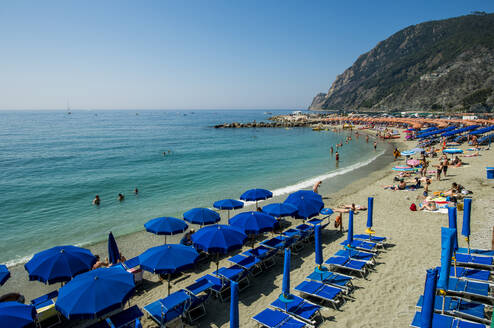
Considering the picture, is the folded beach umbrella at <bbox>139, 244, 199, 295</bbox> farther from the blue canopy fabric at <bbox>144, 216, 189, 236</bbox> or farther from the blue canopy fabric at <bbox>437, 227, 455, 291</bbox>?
the blue canopy fabric at <bbox>437, 227, 455, 291</bbox>

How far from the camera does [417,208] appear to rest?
14.4m

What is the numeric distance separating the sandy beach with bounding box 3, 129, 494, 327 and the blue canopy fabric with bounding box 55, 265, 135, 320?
6.85 feet

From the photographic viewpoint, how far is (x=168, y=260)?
22.9 feet

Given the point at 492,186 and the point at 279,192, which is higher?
the point at 492,186

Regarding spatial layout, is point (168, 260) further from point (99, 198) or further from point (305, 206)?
point (99, 198)

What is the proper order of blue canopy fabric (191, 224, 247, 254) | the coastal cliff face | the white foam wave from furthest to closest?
the coastal cliff face, the white foam wave, blue canopy fabric (191, 224, 247, 254)

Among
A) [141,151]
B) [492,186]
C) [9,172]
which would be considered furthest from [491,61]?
[9,172]

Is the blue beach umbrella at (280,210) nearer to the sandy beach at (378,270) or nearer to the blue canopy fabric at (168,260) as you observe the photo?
the sandy beach at (378,270)

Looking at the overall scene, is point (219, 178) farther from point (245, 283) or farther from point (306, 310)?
point (306, 310)

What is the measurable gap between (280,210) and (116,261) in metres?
6.25

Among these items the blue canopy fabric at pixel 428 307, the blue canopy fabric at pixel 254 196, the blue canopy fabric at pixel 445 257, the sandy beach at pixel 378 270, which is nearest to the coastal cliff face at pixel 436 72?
the sandy beach at pixel 378 270

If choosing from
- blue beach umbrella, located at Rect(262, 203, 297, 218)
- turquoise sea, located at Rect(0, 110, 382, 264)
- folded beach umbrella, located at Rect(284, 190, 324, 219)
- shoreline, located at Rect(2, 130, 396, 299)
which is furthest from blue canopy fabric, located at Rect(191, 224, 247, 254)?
turquoise sea, located at Rect(0, 110, 382, 264)

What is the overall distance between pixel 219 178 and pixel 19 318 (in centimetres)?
2107

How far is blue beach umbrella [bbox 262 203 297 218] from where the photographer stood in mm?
10493
